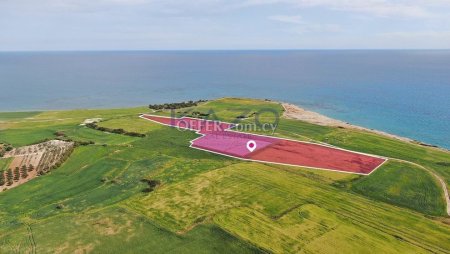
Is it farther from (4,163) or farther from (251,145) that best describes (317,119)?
(4,163)

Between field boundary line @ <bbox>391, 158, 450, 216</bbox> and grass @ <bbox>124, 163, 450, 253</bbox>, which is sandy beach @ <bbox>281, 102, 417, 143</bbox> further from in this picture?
grass @ <bbox>124, 163, 450, 253</bbox>

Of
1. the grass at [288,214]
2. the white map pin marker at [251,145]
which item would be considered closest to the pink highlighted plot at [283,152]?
the white map pin marker at [251,145]

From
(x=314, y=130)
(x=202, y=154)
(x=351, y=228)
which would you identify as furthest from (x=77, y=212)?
(x=314, y=130)

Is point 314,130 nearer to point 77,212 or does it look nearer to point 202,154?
point 202,154

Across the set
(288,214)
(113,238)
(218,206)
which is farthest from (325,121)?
(113,238)

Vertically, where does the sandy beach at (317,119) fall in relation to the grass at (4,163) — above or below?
above

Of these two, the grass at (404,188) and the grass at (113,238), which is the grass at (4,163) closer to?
the grass at (113,238)
